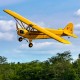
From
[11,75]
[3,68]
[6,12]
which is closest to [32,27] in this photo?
[6,12]

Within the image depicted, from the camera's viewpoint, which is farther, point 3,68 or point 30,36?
point 3,68

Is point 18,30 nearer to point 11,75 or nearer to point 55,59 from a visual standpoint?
point 11,75

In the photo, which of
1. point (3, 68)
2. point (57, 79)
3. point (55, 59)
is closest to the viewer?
point (57, 79)

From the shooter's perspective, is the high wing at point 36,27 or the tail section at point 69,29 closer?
the high wing at point 36,27

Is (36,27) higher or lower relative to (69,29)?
lower

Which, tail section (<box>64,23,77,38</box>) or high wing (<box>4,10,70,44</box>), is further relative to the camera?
tail section (<box>64,23,77,38</box>)

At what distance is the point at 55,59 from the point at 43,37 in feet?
354

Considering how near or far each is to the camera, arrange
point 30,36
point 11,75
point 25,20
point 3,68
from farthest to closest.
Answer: point 3,68 → point 11,75 → point 25,20 → point 30,36

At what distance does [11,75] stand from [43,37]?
9337 centimetres

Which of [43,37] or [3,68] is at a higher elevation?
[3,68]

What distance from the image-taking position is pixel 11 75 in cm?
15788

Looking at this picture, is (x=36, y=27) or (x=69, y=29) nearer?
(x=36, y=27)

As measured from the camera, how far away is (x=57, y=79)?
14525 cm

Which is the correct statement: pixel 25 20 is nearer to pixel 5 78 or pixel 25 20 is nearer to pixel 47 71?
pixel 47 71
